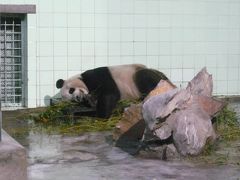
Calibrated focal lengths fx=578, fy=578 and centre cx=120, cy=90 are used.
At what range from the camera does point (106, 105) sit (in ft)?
27.4

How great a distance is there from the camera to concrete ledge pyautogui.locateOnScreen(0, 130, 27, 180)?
4262 millimetres

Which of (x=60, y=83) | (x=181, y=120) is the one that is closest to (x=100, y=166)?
(x=181, y=120)

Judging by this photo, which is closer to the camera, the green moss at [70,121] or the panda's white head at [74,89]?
the green moss at [70,121]

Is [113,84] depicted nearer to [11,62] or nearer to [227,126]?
[227,126]

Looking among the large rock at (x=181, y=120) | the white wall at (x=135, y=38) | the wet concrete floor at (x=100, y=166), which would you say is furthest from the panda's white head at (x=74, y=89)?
the large rock at (x=181, y=120)

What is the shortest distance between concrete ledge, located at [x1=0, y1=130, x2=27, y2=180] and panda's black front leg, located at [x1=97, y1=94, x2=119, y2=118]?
4.02 metres

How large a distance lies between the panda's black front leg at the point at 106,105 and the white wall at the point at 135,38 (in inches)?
73.7

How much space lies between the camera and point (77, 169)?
544cm

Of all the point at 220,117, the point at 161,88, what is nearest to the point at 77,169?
the point at 161,88

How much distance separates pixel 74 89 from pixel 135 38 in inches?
83.3

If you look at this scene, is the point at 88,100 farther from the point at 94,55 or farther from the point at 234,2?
the point at 234,2

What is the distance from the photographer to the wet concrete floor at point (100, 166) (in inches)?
204

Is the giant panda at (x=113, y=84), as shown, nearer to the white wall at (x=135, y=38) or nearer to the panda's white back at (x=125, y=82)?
the panda's white back at (x=125, y=82)

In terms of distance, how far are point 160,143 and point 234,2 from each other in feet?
19.3
